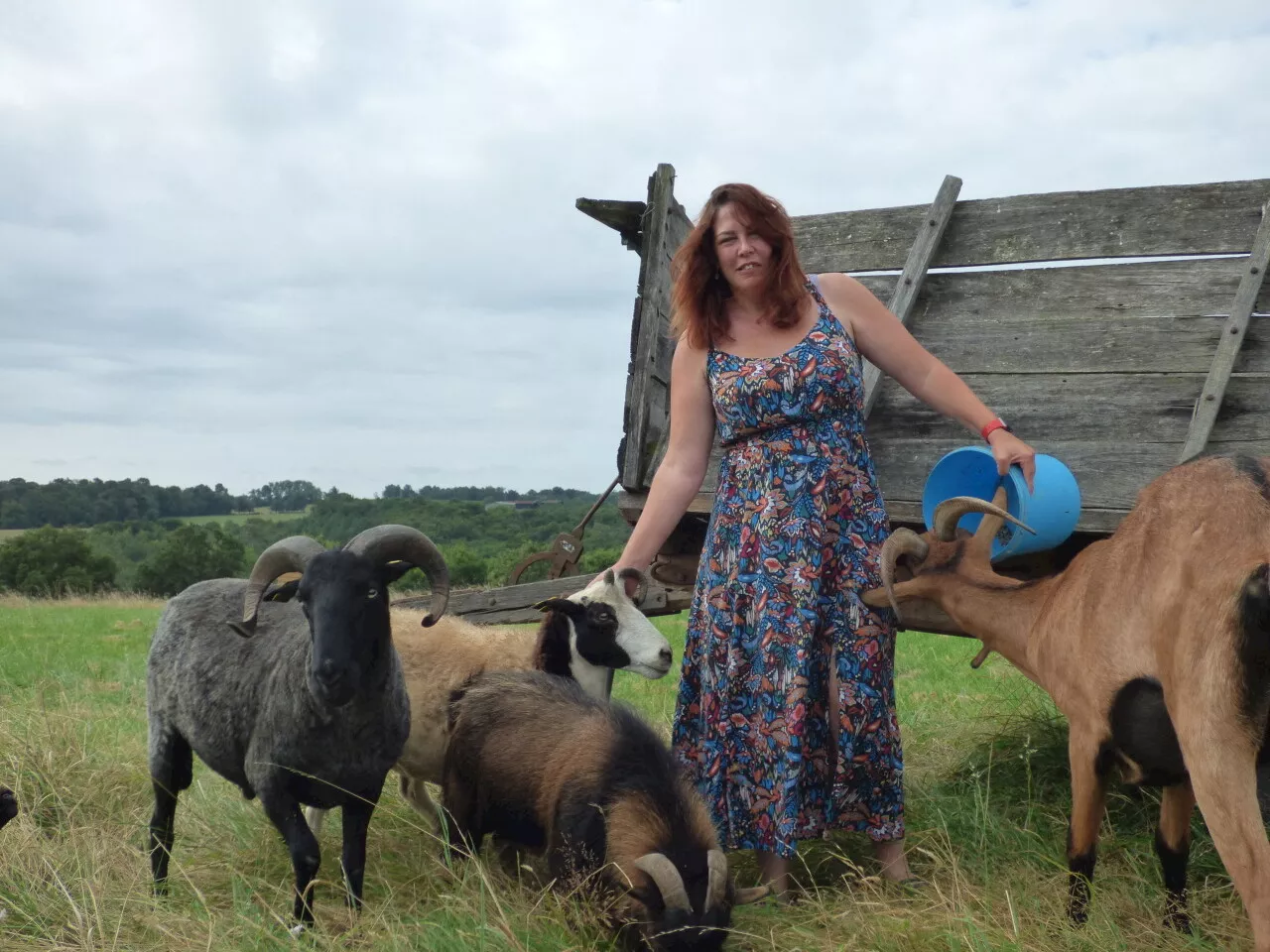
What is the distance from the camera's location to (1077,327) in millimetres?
6059

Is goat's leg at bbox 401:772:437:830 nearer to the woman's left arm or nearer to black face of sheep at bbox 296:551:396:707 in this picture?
black face of sheep at bbox 296:551:396:707

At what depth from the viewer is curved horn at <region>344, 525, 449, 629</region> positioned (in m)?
4.70

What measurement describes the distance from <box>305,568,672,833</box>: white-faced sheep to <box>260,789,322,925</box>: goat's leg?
1.07 meters

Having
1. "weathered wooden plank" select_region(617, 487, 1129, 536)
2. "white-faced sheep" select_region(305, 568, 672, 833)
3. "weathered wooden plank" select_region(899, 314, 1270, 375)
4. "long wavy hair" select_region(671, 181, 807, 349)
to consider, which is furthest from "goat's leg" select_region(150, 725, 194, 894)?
"weathered wooden plank" select_region(899, 314, 1270, 375)

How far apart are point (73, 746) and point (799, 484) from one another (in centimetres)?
540

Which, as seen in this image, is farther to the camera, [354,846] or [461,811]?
[461,811]

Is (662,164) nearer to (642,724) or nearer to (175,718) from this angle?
(642,724)

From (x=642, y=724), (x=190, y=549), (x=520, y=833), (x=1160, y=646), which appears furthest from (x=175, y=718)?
(x=190, y=549)

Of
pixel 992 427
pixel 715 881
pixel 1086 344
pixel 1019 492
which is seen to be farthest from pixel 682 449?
pixel 1086 344

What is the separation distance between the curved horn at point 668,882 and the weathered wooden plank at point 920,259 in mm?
3273

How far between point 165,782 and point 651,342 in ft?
12.5

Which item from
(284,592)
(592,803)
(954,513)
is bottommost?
(592,803)

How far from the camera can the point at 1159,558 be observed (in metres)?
3.47

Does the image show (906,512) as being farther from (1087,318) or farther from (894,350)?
(894,350)
